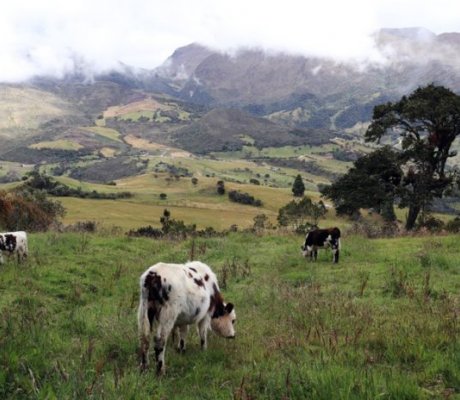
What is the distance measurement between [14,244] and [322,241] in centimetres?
1344

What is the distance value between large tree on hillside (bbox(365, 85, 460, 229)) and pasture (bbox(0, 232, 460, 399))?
21.5 m

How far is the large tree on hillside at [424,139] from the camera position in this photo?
132 feet

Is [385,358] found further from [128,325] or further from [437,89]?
[437,89]

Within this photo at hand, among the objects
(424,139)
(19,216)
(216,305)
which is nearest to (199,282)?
(216,305)

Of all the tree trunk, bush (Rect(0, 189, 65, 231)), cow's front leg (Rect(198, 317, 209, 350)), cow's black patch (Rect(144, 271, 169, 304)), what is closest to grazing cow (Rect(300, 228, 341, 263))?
cow's front leg (Rect(198, 317, 209, 350))

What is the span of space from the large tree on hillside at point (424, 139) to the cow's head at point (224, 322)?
34.3 meters

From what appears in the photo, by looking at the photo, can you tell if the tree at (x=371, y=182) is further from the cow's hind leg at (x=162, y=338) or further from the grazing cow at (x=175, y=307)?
the cow's hind leg at (x=162, y=338)

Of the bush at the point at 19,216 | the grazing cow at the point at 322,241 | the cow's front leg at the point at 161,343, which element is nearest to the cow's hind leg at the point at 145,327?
the cow's front leg at the point at 161,343

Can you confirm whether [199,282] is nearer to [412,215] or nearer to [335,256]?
[335,256]

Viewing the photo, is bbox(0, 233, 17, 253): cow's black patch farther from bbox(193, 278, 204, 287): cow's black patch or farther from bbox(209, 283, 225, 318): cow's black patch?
bbox(193, 278, 204, 287): cow's black patch

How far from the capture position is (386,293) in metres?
14.8

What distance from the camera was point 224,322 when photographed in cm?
1013

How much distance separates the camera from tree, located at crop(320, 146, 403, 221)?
42.4m

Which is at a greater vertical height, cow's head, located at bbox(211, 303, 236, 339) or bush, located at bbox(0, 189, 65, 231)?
cow's head, located at bbox(211, 303, 236, 339)
